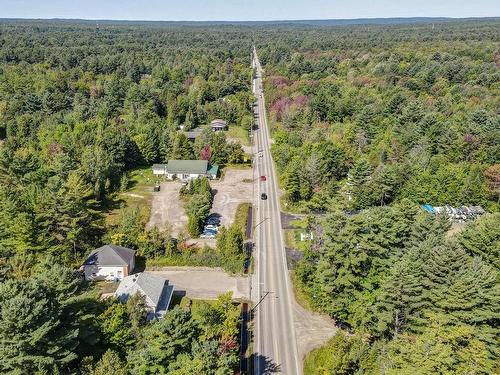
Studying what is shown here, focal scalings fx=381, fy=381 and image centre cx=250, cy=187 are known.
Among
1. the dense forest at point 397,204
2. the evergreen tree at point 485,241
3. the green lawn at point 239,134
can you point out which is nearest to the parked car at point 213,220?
the dense forest at point 397,204

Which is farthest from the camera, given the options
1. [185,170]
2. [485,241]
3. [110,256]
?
[185,170]

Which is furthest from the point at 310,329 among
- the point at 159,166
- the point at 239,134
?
the point at 239,134

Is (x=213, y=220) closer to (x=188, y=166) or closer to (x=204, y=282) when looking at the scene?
(x=204, y=282)

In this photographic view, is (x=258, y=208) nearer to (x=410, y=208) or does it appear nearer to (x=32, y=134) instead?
(x=410, y=208)

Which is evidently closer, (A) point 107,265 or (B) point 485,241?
(B) point 485,241

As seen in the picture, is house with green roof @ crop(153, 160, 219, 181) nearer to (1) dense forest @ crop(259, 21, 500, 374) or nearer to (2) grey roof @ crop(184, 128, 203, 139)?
(1) dense forest @ crop(259, 21, 500, 374)

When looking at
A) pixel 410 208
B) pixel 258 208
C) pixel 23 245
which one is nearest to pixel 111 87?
pixel 258 208
